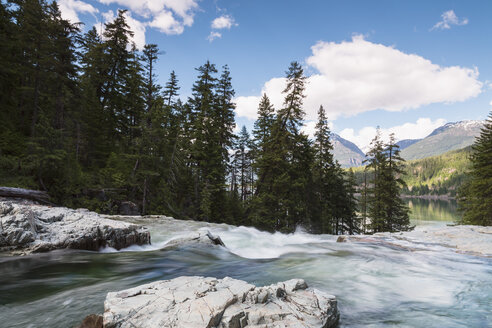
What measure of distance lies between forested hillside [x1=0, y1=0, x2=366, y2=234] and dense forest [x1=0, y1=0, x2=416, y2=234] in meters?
0.10

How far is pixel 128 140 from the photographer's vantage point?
2645 centimetres

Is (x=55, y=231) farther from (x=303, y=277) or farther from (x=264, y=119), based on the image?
(x=264, y=119)

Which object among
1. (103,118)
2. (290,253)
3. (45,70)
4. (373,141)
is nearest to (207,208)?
(290,253)

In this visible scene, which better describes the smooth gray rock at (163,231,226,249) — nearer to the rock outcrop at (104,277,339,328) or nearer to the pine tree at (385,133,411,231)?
the rock outcrop at (104,277,339,328)

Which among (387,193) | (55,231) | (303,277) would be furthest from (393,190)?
(55,231)

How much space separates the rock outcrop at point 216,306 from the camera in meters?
2.85

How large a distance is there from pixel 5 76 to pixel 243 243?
2382 centimetres

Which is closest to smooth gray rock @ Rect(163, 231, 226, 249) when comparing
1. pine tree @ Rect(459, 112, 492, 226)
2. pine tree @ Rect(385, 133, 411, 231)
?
pine tree @ Rect(385, 133, 411, 231)

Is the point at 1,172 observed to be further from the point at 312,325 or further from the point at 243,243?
the point at 312,325

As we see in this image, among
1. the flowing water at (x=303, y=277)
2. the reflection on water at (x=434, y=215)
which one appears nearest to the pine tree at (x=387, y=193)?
the reflection on water at (x=434, y=215)

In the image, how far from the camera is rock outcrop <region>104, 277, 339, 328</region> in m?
2.85

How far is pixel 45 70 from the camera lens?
17875 mm

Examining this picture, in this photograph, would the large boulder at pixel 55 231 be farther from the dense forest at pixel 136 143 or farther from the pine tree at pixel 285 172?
the pine tree at pixel 285 172

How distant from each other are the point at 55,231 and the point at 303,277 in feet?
27.4
